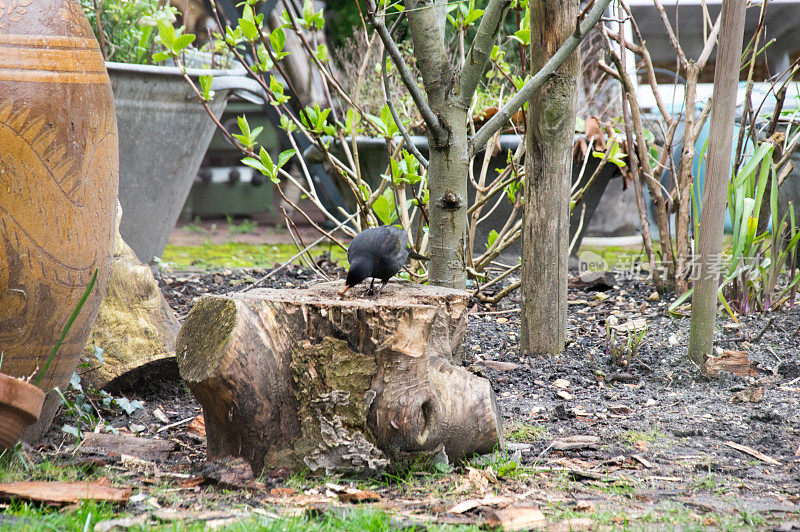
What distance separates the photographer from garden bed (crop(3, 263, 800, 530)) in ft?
5.99

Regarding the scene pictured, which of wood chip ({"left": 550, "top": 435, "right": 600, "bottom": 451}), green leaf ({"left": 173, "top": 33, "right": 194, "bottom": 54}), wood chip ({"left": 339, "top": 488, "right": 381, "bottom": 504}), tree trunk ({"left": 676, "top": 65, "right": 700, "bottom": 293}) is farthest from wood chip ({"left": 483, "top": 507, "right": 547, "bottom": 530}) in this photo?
tree trunk ({"left": 676, "top": 65, "right": 700, "bottom": 293})

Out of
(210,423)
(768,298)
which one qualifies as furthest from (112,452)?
(768,298)

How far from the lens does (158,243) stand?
455 cm

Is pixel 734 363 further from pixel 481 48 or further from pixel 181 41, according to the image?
pixel 181 41

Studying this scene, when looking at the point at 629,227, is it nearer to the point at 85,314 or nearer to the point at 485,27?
the point at 485,27

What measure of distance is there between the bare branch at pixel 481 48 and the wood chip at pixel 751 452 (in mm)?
1537

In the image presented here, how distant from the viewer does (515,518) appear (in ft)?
5.74

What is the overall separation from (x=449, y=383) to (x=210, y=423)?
726 millimetres

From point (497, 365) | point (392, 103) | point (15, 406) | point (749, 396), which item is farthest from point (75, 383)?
point (749, 396)

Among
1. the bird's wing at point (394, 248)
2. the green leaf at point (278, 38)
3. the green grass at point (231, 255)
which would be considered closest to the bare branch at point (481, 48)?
the bird's wing at point (394, 248)

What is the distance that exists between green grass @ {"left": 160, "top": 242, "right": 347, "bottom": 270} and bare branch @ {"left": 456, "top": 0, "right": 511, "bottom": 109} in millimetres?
Result: 2836

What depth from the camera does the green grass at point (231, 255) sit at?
5664 mm

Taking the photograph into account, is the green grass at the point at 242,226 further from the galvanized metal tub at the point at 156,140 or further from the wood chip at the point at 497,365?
the wood chip at the point at 497,365

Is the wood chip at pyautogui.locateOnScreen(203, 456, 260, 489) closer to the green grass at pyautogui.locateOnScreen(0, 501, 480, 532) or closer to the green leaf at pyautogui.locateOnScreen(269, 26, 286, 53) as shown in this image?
the green grass at pyautogui.locateOnScreen(0, 501, 480, 532)
